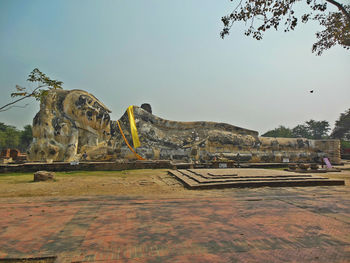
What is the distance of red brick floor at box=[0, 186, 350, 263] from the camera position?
6.05 feet

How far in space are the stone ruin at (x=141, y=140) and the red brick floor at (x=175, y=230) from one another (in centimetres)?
717

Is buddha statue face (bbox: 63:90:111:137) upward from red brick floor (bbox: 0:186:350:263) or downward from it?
upward

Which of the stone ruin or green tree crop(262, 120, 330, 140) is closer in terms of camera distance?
the stone ruin

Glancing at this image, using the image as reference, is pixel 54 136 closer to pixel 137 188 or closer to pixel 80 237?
pixel 137 188

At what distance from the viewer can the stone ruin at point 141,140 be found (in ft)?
33.3

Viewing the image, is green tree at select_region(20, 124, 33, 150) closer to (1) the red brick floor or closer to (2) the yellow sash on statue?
(2) the yellow sash on statue

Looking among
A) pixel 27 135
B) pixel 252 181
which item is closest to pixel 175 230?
pixel 252 181

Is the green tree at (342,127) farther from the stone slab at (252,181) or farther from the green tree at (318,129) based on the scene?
the stone slab at (252,181)

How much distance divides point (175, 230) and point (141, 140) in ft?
31.3

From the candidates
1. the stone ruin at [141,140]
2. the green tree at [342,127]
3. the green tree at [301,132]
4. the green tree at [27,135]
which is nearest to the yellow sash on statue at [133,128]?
the stone ruin at [141,140]

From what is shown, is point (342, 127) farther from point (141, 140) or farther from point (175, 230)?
point (175, 230)

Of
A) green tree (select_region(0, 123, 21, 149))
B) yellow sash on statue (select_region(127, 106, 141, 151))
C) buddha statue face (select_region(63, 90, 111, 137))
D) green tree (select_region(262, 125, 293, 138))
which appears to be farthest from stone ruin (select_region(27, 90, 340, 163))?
green tree (select_region(262, 125, 293, 138))

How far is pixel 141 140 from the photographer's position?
1175 centimetres

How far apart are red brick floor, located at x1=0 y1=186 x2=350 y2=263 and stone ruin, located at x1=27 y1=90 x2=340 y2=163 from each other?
23.5 ft
